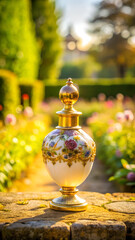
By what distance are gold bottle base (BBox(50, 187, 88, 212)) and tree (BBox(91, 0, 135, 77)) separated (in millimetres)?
32199

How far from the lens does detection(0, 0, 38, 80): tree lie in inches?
524

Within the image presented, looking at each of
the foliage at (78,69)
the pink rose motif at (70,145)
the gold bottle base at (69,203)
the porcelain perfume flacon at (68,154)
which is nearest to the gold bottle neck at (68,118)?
the porcelain perfume flacon at (68,154)

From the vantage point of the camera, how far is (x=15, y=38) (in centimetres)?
1418

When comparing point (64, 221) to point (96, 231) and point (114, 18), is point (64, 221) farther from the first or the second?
point (114, 18)

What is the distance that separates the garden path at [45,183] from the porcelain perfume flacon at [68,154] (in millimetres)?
1907

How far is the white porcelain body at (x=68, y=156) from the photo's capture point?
8.96ft

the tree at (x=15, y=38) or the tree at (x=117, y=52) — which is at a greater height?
the tree at (x=117, y=52)

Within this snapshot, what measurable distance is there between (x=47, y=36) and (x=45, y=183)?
1676cm

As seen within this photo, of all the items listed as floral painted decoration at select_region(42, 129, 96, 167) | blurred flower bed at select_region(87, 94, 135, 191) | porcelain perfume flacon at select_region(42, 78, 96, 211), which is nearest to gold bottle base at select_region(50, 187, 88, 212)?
porcelain perfume flacon at select_region(42, 78, 96, 211)

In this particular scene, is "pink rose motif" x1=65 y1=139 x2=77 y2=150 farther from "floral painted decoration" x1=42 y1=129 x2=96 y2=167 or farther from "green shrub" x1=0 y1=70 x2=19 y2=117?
"green shrub" x1=0 y1=70 x2=19 y2=117

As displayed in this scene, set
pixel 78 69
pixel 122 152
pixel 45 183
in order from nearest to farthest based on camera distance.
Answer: pixel 122 152
pixel 45 183
pixel 78 69

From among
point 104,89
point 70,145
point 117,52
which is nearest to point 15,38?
point 104,89

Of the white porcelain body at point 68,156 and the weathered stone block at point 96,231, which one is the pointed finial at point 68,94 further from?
the weathered stone block at point 96,231

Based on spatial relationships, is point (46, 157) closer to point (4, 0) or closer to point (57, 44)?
point (4, 0)
